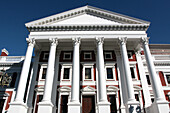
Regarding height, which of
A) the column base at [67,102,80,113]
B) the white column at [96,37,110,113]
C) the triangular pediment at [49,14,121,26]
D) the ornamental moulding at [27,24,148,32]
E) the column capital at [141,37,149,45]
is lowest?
the column base at [67,102,80,113]

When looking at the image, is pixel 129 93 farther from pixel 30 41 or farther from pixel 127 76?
pixel 30 41

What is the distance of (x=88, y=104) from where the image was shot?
22344 mm

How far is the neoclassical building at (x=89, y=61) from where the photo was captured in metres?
21.8

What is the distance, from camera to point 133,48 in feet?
89.2

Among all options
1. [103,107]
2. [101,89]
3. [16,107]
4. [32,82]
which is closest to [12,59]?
[32,82]

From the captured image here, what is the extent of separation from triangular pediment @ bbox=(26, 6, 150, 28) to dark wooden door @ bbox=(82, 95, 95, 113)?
1205cm

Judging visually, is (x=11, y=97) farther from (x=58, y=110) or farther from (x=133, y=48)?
(x=133, y=48)

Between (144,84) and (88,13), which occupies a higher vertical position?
(88,13)

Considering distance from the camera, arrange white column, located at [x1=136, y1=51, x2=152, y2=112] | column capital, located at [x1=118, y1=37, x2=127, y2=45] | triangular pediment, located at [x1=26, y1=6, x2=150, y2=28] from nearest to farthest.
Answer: white column, located at [x1=136, y1=51, x2=152, y2=112] < column capital, located at [x1=118, y1=37, x2=127, y2=45] < triangular pediment, located at [x1=26, y1=6, x2=150, y2=28]

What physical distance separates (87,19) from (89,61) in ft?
23.7

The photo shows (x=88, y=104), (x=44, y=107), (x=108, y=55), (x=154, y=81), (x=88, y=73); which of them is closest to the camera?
(x=44, y=107)

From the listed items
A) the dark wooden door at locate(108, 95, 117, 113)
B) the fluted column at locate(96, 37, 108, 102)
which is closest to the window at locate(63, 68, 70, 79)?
the fluted column at locate(96, 37, 108, 102)

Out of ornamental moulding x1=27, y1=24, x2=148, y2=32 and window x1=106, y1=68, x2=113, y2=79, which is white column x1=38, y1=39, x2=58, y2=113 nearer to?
ornamental moulding x1=27, y1=24, x2=148, y2=32

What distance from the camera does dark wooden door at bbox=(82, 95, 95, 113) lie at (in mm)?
21797
